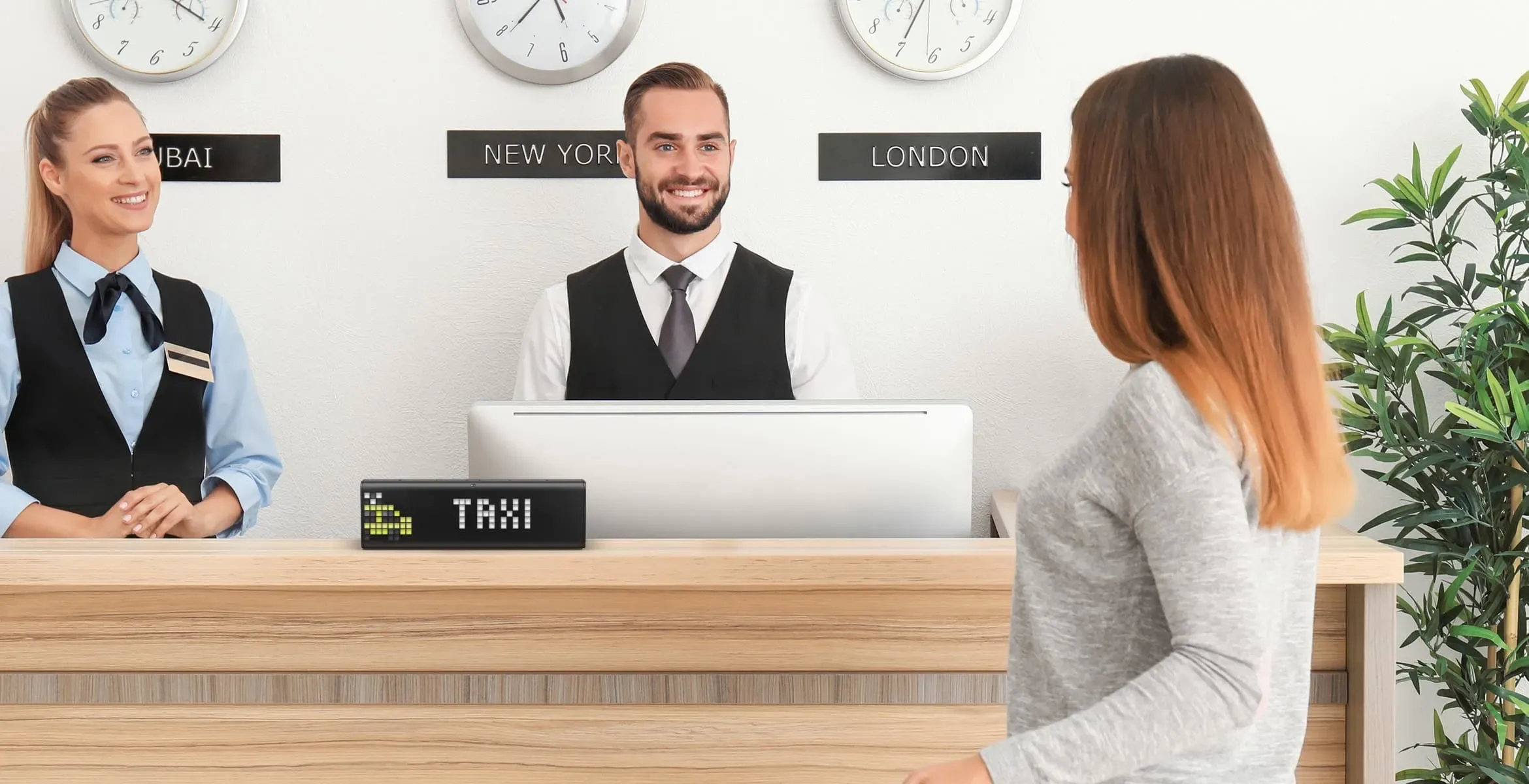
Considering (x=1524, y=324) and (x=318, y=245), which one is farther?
(x=318, y=245)

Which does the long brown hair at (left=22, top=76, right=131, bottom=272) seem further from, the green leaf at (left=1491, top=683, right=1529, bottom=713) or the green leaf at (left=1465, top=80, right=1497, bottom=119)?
the green leaf at (left=1491, top=683, right=1529, bottom=713)

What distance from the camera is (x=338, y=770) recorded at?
157 centimetres

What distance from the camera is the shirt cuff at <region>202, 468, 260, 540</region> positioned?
99.5 inches

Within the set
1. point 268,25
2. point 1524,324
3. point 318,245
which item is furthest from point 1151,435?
point 268,25

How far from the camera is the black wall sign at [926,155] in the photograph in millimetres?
3260

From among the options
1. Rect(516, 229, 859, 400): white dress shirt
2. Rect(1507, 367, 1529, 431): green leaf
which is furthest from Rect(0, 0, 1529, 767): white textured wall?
Rect(1507, 367, 1529, 431): green leaf

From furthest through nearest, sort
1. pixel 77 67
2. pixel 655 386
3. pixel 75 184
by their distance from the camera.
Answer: pixel 77 67 < pixel 655 386 < pixel 75 184

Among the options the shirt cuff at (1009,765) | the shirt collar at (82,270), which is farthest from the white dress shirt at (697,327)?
the shirt cuff at (1009,765)

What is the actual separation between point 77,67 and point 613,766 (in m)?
2.86

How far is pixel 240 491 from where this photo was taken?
2.53 meters

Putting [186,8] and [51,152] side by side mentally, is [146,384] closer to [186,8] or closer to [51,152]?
[51,152]

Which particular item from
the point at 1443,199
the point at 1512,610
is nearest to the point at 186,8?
the point at 1443,199

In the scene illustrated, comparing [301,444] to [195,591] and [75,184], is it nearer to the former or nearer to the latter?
→ [75,184]

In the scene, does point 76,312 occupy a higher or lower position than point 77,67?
lower
